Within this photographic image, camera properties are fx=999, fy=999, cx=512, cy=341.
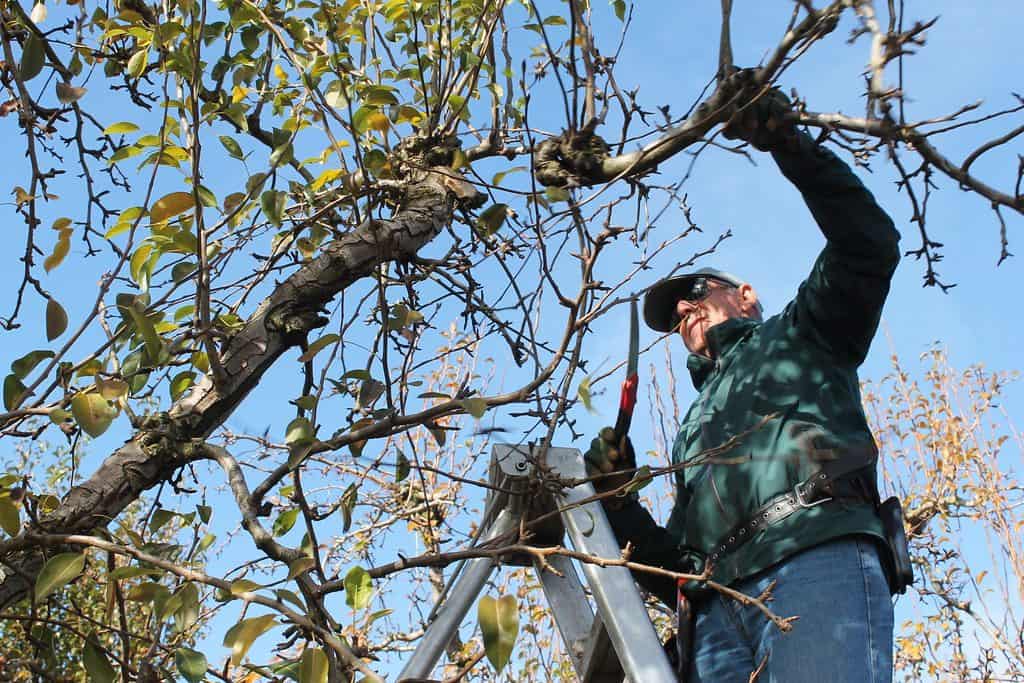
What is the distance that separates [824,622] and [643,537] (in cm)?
62

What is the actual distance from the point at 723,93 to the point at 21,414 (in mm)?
1390

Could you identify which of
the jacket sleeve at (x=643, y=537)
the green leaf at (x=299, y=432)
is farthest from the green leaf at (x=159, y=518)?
the jacket sleeve at (x=643, y=537)

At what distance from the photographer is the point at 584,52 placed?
82.6 inches

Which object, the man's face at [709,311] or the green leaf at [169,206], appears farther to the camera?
the man's face at [709,311]

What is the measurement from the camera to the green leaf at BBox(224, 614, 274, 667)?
1.45 m

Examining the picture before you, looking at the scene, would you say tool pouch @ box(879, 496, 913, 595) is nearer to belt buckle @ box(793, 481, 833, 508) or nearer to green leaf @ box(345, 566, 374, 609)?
belt buckle @ box(793, 481, 833, 508)

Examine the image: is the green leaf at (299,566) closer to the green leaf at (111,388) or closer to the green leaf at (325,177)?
the green leaf at (111,388)

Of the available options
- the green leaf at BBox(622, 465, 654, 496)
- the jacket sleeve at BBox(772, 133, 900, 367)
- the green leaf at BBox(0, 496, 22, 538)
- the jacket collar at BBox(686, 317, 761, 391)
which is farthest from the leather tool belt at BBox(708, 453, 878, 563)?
the green leaf at BBox(0, 496, 22, 538)

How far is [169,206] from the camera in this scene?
198 centimetres

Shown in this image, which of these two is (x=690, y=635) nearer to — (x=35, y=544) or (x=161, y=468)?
(x=161, y=468)

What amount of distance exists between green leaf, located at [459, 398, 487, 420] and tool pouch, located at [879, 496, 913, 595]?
116cm

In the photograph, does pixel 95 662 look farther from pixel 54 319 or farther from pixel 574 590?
pixel 574 590

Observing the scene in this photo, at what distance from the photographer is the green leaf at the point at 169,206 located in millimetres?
1975

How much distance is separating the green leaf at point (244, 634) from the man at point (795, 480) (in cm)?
97
